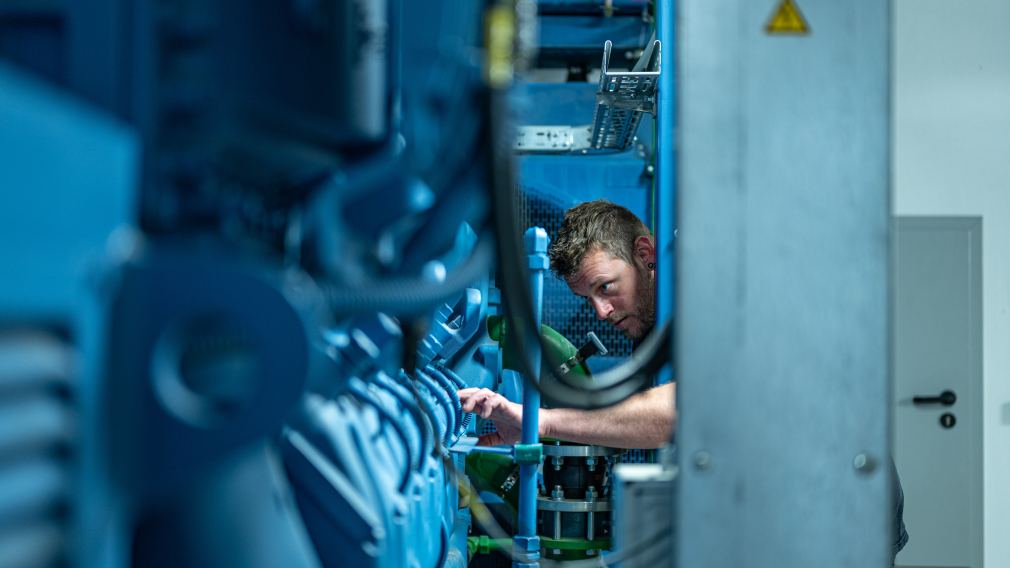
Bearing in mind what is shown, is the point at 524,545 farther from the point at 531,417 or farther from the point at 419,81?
the point at 419,81

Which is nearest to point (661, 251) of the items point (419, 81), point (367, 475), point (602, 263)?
point (602, 263)

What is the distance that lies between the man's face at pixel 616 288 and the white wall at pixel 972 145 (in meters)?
3.07

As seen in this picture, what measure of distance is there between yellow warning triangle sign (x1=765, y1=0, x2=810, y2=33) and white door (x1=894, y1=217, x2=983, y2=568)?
189 inches

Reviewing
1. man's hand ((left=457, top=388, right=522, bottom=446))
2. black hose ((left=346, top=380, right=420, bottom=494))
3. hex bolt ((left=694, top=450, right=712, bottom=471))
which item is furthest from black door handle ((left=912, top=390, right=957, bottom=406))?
hex bolt ((left=694, top=450, right=712, bottom=471))

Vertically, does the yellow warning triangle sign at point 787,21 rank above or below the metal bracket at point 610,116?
below

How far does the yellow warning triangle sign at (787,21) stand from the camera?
0.95 metres

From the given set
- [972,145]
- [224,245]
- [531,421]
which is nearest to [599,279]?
[531,421]

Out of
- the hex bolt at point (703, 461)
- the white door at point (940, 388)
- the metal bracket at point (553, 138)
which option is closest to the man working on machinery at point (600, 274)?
the metal bracket at point (553, 138)

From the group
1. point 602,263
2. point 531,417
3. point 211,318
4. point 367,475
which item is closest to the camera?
point 211,318

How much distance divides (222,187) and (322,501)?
0.56 m

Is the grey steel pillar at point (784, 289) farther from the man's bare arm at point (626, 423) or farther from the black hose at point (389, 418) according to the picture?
the man's bare arm at point (626, 423)

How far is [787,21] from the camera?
37.6 inches

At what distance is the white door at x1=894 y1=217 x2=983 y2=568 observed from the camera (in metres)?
5.26

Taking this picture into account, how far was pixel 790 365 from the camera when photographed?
94 centimetres
